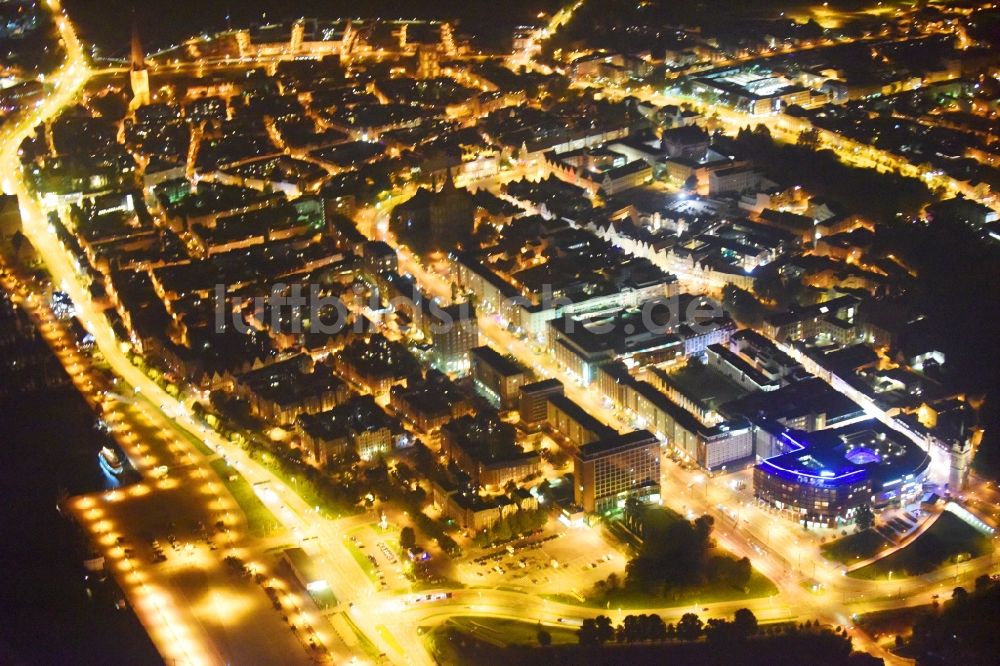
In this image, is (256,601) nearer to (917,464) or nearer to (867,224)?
(917,464)

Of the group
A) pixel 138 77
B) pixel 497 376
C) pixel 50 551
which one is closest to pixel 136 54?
pixel 138 77

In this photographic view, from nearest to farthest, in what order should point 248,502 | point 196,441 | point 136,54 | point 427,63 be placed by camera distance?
point 248,502, point 196,441, point 136,54, point 427,63

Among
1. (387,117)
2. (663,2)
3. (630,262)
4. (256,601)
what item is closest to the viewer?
(256,601)

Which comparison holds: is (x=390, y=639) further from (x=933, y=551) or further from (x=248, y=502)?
(x=933, y=551)

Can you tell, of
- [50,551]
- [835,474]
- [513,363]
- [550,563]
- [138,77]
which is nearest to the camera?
[550,563]

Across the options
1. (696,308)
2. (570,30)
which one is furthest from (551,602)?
(570,30)

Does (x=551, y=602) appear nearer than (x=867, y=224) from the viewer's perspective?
Yes

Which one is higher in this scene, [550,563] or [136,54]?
[136,54]

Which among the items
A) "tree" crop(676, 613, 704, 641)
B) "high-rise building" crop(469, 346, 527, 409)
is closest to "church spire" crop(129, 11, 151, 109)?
"high-rise building" crop(469, 346, 527, 409)
